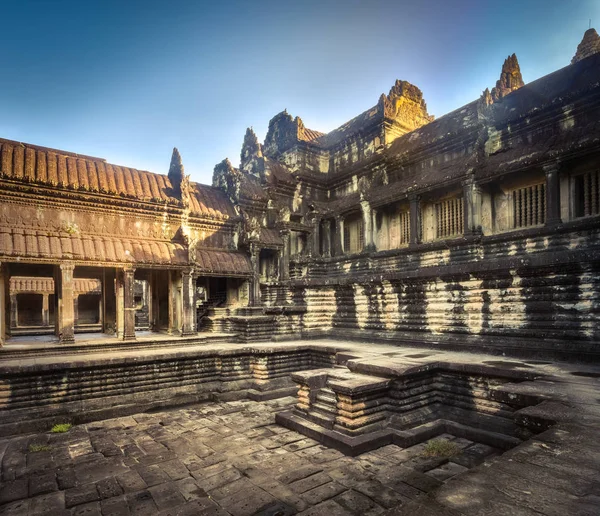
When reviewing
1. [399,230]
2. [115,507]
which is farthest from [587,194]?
[115,507]

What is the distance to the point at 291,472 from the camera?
15.3ft

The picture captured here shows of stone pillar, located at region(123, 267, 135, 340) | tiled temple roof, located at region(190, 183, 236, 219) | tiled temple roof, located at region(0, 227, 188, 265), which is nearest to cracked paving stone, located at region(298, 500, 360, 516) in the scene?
stone pillar, located at region(123, 267, 135, 340)

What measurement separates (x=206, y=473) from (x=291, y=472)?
3.47ft

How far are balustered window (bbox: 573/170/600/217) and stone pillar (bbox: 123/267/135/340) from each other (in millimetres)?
13154

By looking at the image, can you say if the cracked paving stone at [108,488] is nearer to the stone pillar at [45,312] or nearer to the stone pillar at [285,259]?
the stone pillar at [285,259]

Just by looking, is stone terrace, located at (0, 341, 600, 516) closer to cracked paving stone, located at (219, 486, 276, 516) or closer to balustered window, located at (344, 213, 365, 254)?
cracked paving stone, located at (219, 486, 276, 516)

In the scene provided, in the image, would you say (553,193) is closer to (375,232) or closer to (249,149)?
(375,232)

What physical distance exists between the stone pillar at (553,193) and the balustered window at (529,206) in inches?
37.0

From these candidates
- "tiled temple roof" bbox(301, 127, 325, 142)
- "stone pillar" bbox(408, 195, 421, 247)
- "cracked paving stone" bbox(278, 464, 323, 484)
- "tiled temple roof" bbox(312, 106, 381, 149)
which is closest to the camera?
"cracked paving stone" bbox(278, 464, 323, 484)

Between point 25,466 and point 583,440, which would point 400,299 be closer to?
point 583,440

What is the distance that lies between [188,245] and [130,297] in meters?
2.47

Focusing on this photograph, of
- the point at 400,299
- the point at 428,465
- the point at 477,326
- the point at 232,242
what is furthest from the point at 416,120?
the point at 428,465

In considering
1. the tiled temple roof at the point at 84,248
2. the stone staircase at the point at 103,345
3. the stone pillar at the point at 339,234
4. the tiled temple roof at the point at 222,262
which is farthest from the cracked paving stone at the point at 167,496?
the stone pillar at the point at 339,234

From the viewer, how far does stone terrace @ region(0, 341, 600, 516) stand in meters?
2.54
